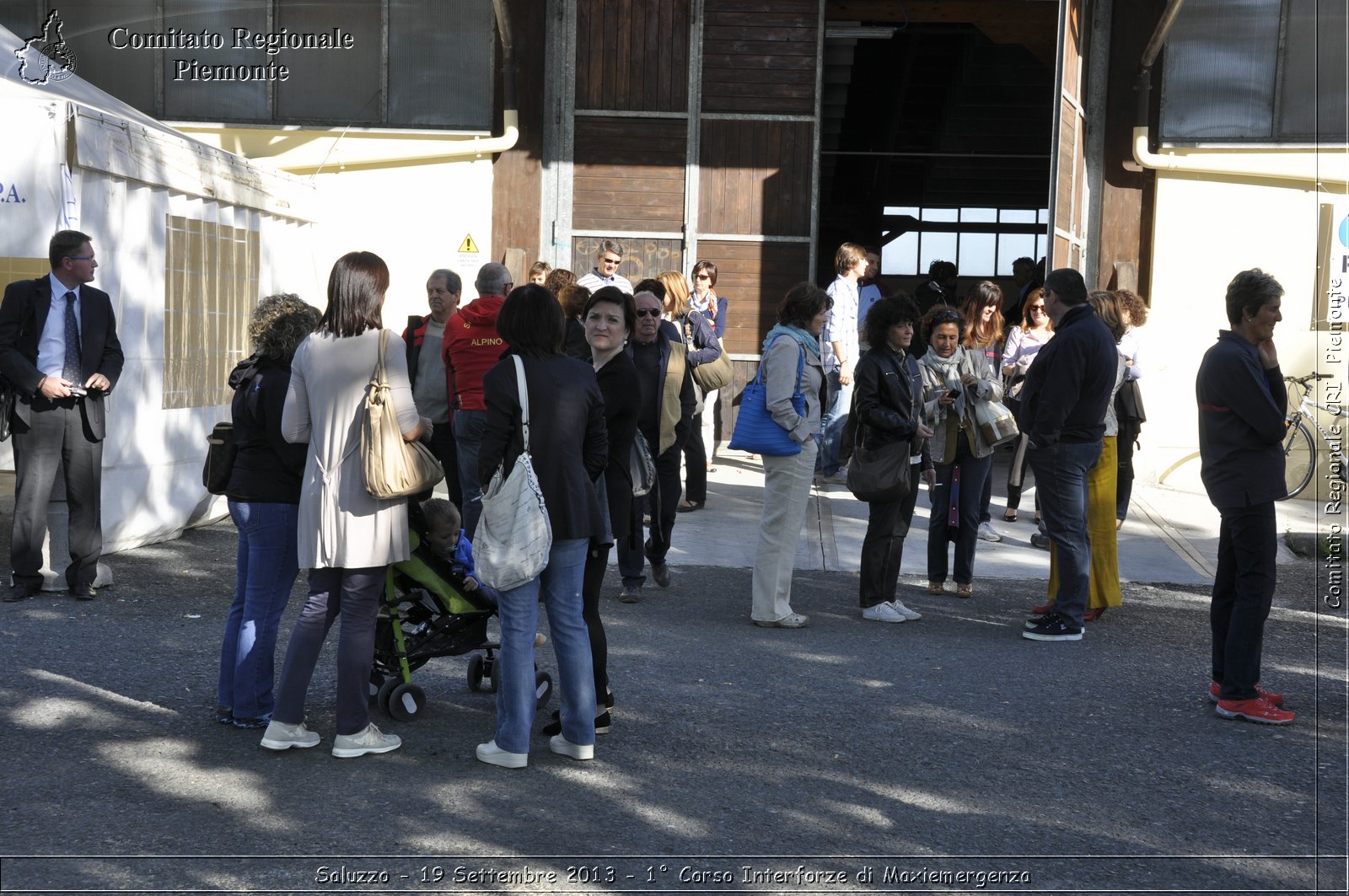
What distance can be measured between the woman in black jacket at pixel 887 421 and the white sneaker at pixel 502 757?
3019mm

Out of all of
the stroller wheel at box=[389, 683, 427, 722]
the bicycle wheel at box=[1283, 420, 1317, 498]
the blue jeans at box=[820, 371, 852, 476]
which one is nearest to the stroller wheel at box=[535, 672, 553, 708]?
the stroller wheel at box=[389, 683, 427, 722]

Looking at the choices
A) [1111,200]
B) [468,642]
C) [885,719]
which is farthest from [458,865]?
[1111,200]

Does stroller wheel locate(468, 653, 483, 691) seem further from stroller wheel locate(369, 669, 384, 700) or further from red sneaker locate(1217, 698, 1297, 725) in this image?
red sneaker locate(1217, 698, 1297, 725)

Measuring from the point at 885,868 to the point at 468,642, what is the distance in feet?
7.05

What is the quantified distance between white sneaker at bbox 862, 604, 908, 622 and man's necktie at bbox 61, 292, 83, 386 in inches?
175

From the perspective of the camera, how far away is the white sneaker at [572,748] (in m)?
4.96

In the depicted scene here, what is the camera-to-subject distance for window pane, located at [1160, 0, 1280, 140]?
12445 millimetres

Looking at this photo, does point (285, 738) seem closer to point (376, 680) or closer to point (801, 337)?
point (376, 680)

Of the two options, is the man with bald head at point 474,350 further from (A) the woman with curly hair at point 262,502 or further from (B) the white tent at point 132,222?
(A) the woman with curly hair at point 262,502

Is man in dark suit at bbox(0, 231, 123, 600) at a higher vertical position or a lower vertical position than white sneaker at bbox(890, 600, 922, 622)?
higher

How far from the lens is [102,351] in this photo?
7.26 metres

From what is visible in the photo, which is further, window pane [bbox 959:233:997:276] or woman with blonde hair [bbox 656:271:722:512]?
window pane [bbox 959:233:997:276]

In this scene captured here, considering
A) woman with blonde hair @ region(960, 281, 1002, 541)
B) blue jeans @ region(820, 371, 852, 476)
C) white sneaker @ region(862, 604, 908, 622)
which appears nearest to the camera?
white sneaker @ region(862, 604, 908, 622)

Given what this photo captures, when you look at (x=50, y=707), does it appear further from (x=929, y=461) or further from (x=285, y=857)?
(x=929, y=461)
